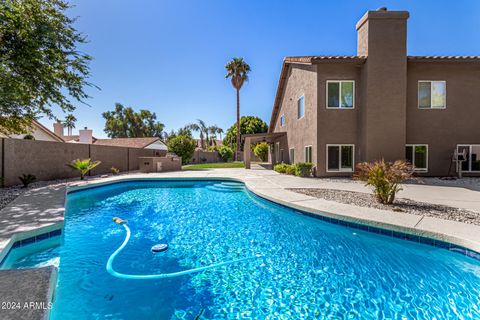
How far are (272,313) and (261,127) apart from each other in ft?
132

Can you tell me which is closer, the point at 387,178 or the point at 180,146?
the point at 387,178

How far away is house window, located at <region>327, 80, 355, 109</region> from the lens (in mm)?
13688

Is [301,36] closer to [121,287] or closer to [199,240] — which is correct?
[199,240]

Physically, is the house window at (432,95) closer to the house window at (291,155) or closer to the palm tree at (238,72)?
the house window at (291,155)

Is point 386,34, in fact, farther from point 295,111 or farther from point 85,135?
point 85,135

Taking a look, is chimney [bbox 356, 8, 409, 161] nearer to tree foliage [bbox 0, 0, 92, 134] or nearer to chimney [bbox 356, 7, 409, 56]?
chimney [bbox 356, 7, 409, 56]

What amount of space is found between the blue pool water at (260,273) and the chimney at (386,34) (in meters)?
11.7

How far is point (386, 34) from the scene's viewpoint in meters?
12.7

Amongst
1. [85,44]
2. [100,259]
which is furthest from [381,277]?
[85,44]

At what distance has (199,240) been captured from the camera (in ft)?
17.7

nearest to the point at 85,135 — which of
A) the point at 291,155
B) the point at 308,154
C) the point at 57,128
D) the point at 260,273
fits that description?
the point at 57,128

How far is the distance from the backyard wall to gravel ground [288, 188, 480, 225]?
1411cm

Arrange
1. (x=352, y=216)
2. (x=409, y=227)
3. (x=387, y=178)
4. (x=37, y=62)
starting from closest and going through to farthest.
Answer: (x=409, y=227) < (x=352, y=216) < (x=387, y=178) < (x=37, y=62)

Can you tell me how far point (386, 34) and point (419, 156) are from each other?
291 inches
